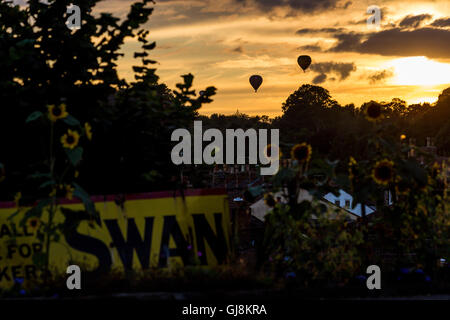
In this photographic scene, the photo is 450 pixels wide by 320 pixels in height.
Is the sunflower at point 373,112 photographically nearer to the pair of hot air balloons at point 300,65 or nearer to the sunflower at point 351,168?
the sunflower at point 351,168

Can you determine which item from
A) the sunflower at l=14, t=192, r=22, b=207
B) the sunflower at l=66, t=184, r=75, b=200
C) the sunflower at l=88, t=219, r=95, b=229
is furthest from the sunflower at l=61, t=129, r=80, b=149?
the sunflower at l=14, t=192, r=22, b=207

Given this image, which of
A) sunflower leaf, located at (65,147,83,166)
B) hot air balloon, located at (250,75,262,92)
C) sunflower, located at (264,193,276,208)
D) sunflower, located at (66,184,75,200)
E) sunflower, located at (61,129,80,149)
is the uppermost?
hot air balloon, located at (250,75,262,92)

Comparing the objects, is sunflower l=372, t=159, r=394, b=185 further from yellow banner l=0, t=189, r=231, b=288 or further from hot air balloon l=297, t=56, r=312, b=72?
hot air balloon l=297, t=56, r=312, b=72

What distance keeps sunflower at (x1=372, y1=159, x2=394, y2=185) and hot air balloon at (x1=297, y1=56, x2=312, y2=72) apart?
202ft

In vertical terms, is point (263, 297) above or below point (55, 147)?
below

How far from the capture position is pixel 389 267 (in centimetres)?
724

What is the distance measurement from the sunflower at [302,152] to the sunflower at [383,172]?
0.70m

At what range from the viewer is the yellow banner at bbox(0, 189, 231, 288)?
649cm

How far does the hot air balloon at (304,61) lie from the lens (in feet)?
220

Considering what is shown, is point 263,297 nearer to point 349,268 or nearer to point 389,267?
point 349,268

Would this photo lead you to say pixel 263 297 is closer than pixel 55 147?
Yes

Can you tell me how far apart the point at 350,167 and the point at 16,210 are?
3574 mm
